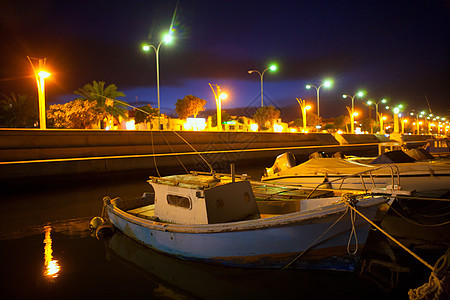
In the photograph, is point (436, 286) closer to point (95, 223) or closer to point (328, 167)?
point (328, 167)

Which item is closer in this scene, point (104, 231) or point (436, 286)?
point (436, 286)

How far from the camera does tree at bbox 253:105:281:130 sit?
87875mm

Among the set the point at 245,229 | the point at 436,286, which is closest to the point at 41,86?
the point at 245,229

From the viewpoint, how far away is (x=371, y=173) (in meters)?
12.1

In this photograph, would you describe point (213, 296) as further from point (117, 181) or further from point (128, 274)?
point (117, 181)

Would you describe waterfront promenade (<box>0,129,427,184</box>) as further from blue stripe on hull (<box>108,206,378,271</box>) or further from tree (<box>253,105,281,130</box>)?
tree (<box>253,105,281,130</box>)

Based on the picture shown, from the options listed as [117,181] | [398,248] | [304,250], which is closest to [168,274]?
[304,250]

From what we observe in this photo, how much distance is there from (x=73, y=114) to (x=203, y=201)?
39880 millimetres

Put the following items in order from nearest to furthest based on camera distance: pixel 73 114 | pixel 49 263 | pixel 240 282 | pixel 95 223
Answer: pixel 240 282 < pixel 49 263 < pixel 95 223 < pixel 73 114

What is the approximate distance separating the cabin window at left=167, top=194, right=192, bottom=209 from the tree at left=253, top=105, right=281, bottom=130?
81.1 meters

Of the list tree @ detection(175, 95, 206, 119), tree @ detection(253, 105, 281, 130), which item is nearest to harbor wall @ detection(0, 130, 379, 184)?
tree @ detection(175, 95, 206, 119)

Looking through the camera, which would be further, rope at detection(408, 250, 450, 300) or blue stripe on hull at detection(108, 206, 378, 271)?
blue stripe on hull at detection(108, 206, 378, 271)

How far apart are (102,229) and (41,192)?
12.2 meters

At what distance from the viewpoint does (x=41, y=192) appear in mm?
19453
